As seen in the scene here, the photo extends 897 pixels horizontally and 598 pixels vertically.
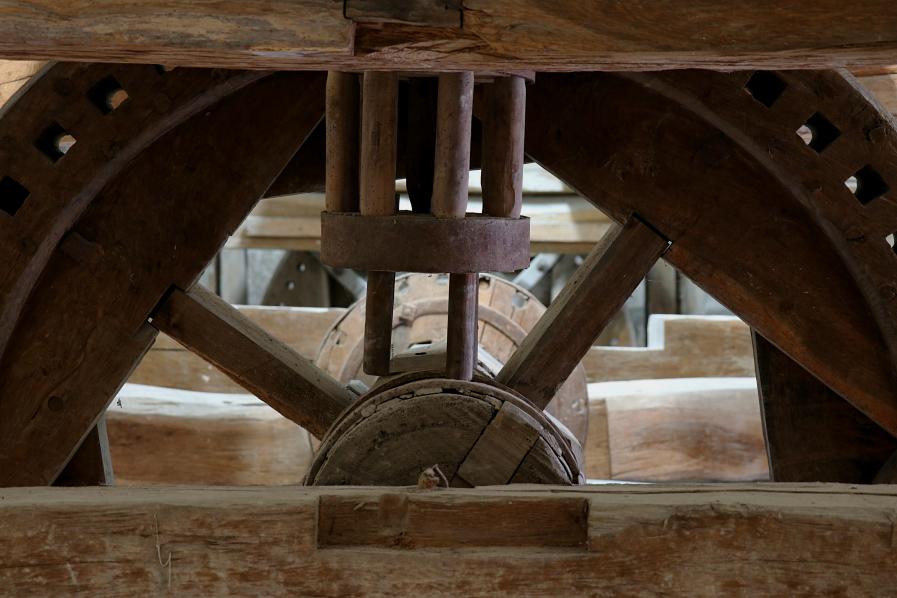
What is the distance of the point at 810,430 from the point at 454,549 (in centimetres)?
137

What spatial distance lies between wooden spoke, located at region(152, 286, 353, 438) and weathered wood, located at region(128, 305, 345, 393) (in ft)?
8.73

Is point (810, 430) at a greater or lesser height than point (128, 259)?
lesser

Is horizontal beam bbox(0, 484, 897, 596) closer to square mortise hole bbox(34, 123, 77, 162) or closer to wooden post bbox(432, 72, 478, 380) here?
wooden post bbox(432, 72, 478, 380)

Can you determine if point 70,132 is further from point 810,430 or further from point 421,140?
point 810,430

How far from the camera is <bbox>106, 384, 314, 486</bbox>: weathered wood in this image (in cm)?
438

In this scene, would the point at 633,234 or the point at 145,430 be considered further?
the point at 145,430

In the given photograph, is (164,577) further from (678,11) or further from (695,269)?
(695,269)

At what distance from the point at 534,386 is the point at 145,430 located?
2.46 meters

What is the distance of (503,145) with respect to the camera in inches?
86.1

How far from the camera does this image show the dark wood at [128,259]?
97.7 inches

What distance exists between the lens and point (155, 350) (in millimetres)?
5234

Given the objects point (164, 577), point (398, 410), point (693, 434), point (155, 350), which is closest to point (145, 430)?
point (155, 350)

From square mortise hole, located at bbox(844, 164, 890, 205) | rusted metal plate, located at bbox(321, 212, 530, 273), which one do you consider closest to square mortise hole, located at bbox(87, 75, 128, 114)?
rusted metal plate, located at bbox(321, 212, 530, 273)

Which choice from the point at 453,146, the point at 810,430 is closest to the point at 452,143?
the point at 453,146
